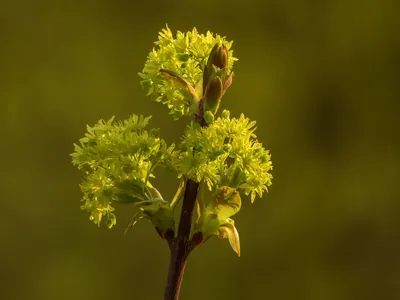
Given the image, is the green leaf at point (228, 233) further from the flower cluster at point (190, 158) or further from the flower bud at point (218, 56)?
the flower bud at point (218, 56)

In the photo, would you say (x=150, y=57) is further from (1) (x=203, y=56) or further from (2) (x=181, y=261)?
(2) (x=181, y=261)

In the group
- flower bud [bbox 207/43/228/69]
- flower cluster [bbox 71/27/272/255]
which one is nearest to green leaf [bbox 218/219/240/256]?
flower cluster [bbox 71/27/272/255]

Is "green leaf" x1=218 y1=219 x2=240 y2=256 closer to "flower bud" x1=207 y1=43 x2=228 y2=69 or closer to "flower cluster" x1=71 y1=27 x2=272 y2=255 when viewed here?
"flower cluster" x1=71 y1=27 x2=272 y2=255

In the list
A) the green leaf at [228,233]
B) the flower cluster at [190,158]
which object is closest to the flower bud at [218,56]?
the flower cluster at [190,158]

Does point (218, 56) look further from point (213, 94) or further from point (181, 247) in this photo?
point (181, 247)

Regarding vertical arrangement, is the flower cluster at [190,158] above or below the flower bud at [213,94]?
below

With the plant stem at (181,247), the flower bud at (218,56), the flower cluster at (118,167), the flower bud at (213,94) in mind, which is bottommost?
the plant stem at (181,247)
